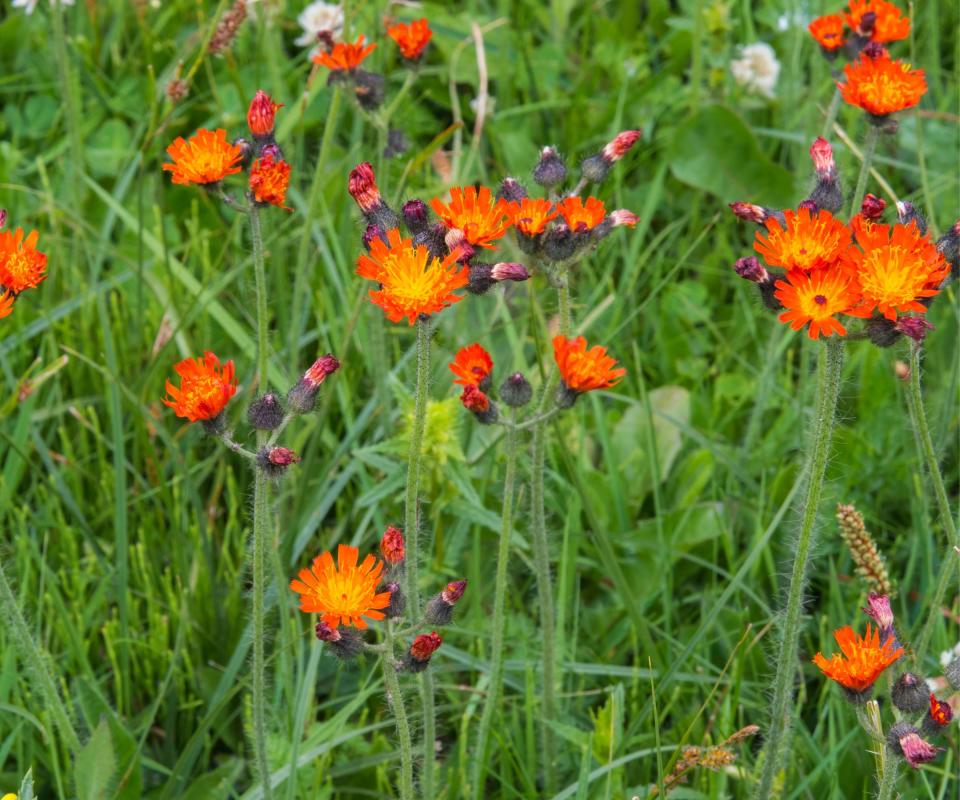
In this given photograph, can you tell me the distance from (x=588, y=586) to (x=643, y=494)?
32cm

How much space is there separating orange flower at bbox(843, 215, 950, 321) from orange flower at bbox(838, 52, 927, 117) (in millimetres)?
781

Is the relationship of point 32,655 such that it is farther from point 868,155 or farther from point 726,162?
point 726,162

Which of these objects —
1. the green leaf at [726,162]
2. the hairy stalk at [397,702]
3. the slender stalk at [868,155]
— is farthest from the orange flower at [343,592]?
the green leaf at [726,162]

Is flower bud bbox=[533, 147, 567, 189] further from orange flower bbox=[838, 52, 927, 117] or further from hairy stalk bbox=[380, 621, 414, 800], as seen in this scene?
hairy stalk bbox=[380, 621, 414, 800]

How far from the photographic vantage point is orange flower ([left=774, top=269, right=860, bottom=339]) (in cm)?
206

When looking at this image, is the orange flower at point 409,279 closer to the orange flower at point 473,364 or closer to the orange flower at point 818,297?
the orange flower at point 473,364

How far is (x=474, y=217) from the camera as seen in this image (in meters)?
2.25

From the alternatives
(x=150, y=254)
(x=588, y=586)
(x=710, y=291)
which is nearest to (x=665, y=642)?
(x=588, y=586)

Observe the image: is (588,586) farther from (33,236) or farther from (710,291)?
(33,236)

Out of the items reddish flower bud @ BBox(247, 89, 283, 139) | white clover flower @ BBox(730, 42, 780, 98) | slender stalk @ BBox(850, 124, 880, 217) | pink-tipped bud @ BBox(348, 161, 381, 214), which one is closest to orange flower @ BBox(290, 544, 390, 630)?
pink-tipped bud @ BBox(348, 161, 381, 214)

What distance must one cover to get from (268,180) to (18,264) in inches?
18.9

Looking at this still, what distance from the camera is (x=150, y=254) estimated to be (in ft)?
14.0

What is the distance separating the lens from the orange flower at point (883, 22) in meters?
3.24

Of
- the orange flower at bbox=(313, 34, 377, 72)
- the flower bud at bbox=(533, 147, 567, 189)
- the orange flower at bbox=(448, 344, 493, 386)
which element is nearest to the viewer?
the orange flower at bbox=(448, 344, 493, 386)
